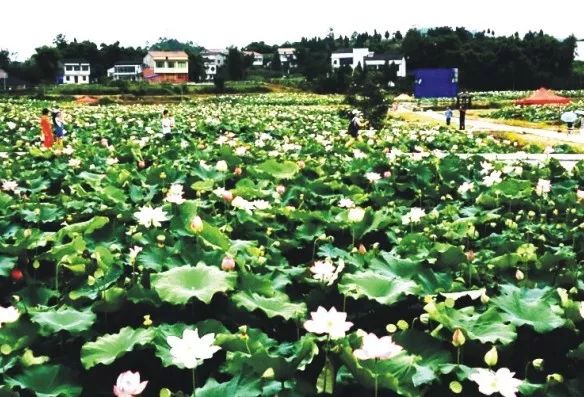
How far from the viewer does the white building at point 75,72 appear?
259 feet

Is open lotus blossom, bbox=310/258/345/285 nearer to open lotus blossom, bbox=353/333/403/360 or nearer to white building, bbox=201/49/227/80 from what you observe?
open lotus blossom, bbox=353/333/403/360

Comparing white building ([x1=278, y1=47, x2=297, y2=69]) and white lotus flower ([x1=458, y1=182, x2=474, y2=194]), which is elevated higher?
white building ([x1=278, y1=47, x2=297, y2=69])

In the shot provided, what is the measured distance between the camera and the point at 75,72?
8000cm

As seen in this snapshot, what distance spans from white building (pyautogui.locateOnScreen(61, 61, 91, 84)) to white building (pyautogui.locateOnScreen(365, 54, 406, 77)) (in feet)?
110

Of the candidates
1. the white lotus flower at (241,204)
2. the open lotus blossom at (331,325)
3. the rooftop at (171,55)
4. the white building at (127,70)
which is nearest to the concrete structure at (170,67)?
the rooftop at (171,55)

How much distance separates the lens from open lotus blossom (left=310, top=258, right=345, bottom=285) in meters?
2.65

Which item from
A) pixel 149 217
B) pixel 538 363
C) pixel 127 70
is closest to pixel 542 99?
pixel 149 217

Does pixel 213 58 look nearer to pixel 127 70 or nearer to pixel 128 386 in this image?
pixel 127 70

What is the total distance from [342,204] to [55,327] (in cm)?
224

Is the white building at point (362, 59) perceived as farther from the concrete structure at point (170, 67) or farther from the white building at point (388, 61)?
the concrete structure at point (170, 67)

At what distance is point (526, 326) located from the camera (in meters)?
2.38

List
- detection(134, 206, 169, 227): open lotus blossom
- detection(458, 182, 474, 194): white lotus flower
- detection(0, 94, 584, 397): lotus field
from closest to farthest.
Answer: detection(0, 94, 584, 397): lotus field < detection(134, 206, 169, 227): open lotus blossom < detection(458, 182, 474, 194): white lotus flower

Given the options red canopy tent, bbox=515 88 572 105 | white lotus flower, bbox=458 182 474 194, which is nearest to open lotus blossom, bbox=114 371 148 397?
white lotus flower, bbox=458 182 474 194

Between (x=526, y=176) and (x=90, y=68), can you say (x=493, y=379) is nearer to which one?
(x=526, y=176)
